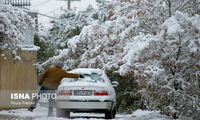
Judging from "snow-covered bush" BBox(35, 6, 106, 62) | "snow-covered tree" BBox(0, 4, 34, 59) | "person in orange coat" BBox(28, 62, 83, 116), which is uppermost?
"snow-covered tree" BBox(0, 4, 34, 59)

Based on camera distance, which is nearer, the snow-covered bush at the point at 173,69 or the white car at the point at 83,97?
the snow-covered bush at the point at 173,69

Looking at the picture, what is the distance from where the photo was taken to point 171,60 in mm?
12656

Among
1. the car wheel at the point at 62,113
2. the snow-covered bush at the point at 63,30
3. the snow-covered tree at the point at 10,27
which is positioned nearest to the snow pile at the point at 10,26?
the snow-covered tree at the point at 10,27

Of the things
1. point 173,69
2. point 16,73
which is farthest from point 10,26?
point 173,69

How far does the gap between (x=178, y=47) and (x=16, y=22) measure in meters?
6.34

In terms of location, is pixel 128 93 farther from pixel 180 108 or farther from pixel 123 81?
pixel 180 108

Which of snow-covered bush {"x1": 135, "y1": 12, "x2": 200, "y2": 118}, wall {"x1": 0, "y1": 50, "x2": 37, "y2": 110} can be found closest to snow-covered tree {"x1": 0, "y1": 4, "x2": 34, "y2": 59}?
wall {"x1": 0, "y1": 50, "x2": 37, "y2": 110}

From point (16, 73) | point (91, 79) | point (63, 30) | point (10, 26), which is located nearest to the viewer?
point (91, 79)

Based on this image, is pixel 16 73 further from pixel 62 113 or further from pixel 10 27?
pixel 62 113

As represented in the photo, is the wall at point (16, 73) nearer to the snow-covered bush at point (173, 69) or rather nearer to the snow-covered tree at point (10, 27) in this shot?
the snow-covered tree at point (10, 27)

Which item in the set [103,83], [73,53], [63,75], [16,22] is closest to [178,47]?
[103,83]

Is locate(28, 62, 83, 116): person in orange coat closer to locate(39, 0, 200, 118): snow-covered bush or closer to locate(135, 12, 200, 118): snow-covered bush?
locate(39, 0, 200, 118): snow-covered bush

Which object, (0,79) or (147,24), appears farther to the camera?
(0,79)

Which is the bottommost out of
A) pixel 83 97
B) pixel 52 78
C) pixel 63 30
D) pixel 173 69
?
pixel 63 30
